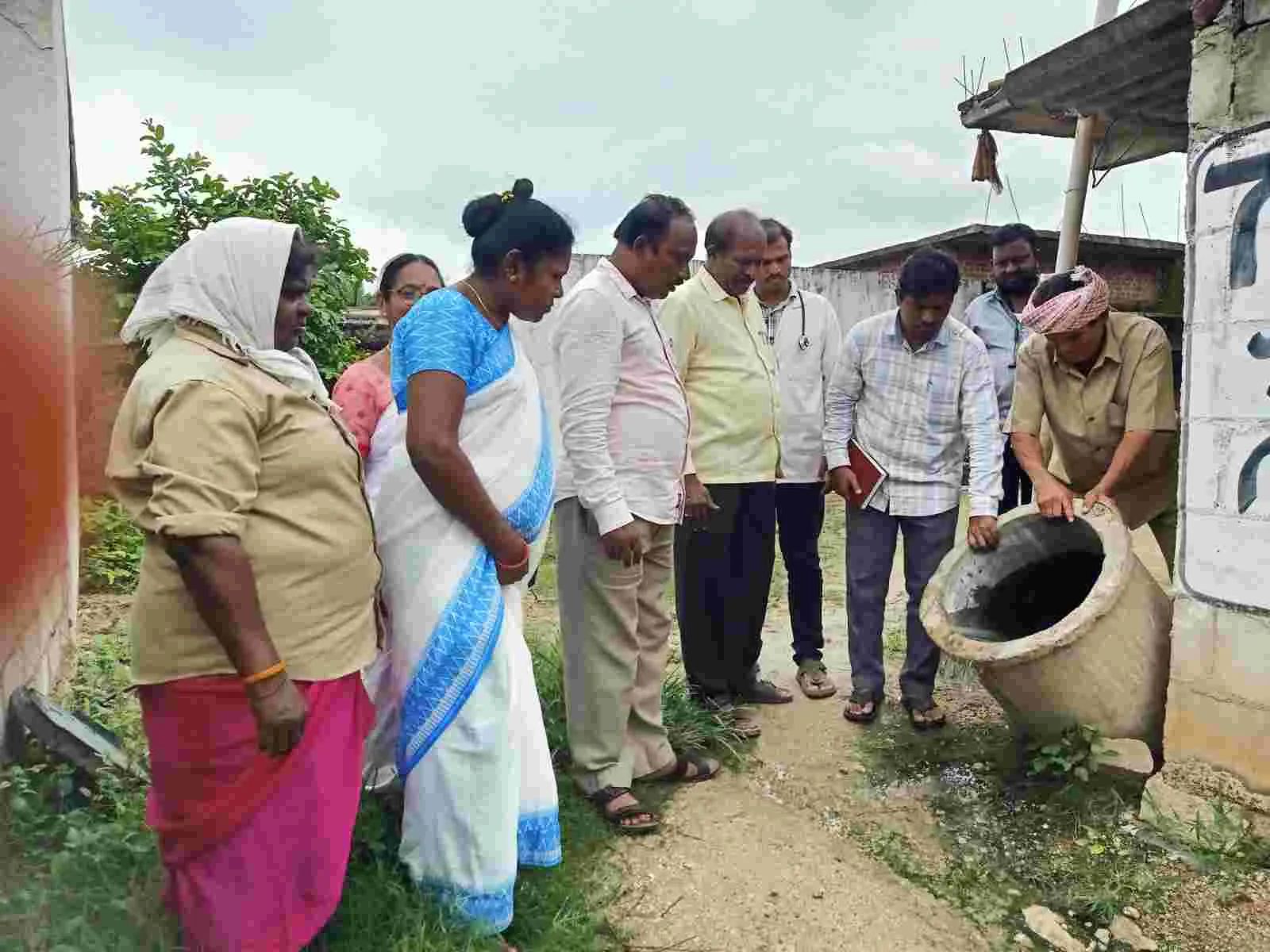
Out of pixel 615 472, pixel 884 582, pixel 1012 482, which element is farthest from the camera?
pixel 1012 482

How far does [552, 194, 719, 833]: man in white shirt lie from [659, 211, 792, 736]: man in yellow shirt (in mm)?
509

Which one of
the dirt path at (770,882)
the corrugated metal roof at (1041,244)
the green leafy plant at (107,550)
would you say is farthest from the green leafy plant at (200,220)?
the corrugated metal roof at (1041,244)

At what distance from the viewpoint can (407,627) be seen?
2.05m

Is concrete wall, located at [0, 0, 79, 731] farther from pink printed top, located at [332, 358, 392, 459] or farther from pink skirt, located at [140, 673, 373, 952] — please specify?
pink skirt, located at [140, 673, 373, 952]

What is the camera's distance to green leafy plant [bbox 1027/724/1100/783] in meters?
2.89

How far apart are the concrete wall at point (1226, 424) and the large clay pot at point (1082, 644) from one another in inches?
5.5

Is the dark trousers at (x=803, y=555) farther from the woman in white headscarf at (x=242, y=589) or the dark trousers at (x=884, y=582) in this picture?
the woman in white headscarf at (x=242, y=589)

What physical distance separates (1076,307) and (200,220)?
189 inches

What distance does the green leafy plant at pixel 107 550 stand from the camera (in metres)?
4.99

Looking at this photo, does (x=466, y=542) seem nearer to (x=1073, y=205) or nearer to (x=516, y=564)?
(x=516, y=564)

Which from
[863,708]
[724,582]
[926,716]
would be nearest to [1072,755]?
[926,716]

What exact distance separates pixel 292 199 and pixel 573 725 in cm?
420

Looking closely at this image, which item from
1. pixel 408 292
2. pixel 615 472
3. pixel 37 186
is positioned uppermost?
pixel 37 186

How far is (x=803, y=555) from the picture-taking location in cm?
398
